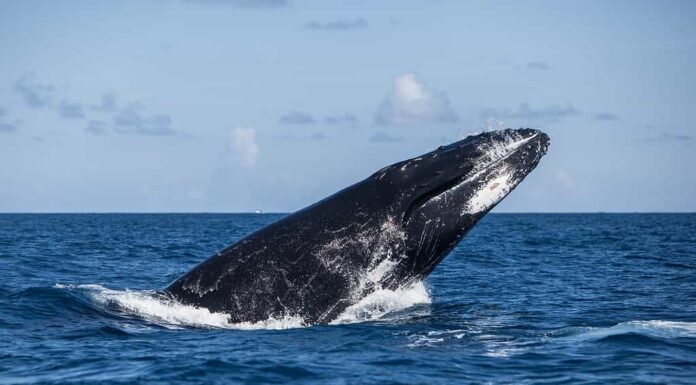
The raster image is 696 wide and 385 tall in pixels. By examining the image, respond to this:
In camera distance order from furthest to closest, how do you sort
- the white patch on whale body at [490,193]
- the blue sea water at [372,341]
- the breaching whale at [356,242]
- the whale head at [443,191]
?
the white patch on whale body at [490,193] < the whale head at [443,191] < the breaching whale at [356,242] < the blue sea water at [372,341]

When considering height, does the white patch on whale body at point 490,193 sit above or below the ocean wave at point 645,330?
above

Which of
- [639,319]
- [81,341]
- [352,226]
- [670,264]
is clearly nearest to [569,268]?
[670,264]

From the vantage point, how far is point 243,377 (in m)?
10.9

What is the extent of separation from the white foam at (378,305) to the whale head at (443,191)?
0.40m

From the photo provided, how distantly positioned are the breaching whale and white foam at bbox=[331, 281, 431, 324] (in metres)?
0.11

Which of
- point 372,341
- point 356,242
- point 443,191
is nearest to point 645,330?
point 443,191

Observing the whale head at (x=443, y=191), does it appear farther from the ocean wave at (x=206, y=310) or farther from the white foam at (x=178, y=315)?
the white foam at (x=178, y=315)

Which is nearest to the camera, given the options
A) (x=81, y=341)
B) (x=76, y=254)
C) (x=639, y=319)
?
(x=81, y=341)

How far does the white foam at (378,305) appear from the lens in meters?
13.6

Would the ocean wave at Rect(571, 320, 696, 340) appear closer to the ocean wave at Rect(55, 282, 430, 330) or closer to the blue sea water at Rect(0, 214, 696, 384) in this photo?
the blue sea water at Rect(0, 214, 696, 384)

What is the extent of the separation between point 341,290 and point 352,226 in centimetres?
94

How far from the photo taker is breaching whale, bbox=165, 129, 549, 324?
1321 cm

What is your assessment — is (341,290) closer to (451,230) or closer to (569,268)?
(451,230)

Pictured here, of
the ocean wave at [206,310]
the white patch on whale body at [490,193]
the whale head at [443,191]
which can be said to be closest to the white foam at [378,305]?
the ocean wave at [206,310]
